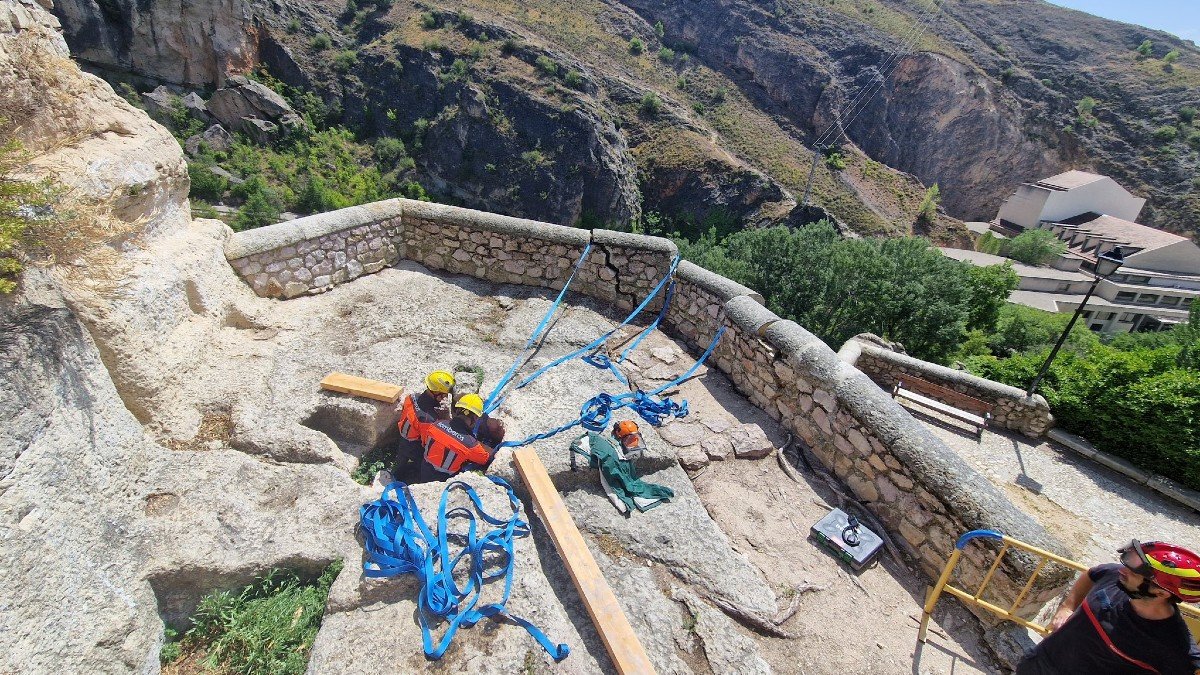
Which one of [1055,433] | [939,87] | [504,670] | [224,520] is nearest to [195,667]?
[224,520]

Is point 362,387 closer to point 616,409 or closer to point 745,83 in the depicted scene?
point 616,409

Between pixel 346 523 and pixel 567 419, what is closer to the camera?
pixel 346 523

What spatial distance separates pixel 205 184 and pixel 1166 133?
95608 millimetres

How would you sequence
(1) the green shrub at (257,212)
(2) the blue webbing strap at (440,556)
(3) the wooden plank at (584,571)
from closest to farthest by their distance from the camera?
(3) the wooden plank at (584,571), (2) the blue webbing strap at (440,556), (1) the green shrub at (257,212)

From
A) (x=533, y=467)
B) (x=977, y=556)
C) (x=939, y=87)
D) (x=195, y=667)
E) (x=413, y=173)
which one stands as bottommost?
(x=413, y=173)

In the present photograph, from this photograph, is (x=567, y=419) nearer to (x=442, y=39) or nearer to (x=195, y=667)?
(x=195, y=667)

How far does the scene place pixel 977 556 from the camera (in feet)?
12.3

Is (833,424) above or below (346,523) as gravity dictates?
above

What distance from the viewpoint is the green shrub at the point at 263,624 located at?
3.04 m

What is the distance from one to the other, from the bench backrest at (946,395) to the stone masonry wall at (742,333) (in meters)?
0.53

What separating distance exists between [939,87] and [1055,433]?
7686 centimetres

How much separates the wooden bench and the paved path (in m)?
0.21

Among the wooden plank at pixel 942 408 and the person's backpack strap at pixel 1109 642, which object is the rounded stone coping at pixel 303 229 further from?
the wooden plank at pixel 942 408

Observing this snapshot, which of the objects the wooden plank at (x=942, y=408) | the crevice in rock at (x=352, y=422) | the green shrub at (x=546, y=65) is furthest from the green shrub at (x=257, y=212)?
the wooden plank at (x=942, y=408)
